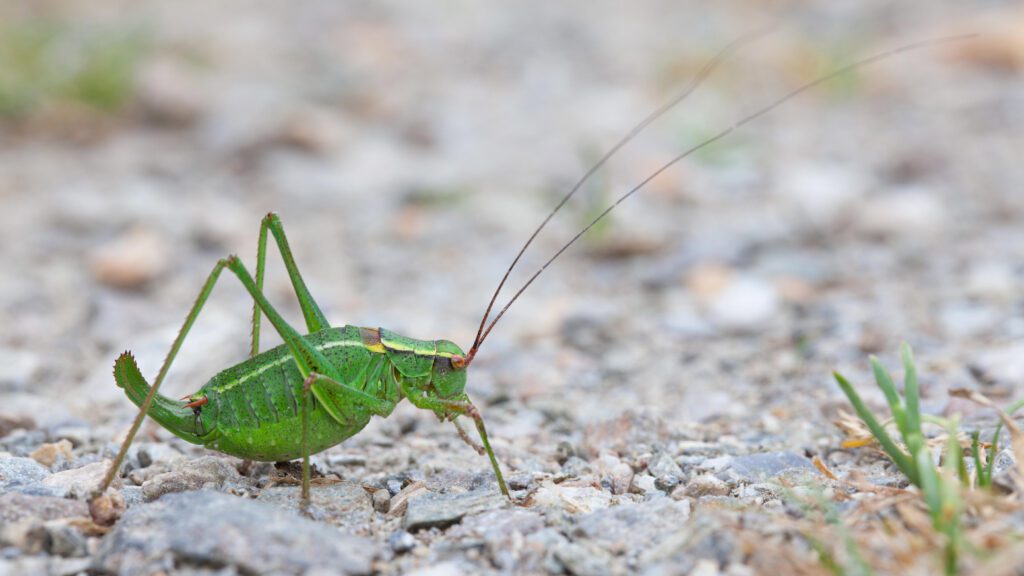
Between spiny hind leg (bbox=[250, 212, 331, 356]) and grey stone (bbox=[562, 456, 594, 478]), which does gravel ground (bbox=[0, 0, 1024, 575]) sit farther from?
spiny hind leg (bbox=[250, 212, 331, 356])

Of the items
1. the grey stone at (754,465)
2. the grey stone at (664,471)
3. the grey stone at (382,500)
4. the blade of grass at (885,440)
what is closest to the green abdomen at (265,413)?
the grey stone at (382,500)

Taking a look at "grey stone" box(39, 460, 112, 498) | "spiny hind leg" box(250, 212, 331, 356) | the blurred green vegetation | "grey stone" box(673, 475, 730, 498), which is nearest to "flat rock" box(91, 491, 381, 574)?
"grey stone" box(39, 460, 112, 498)

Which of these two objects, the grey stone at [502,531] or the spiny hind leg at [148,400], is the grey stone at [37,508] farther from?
the grey stone at [502,531]

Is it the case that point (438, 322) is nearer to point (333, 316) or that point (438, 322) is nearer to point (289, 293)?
point (333, 316)

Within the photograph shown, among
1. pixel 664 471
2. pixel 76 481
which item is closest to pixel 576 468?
pixel 664 471

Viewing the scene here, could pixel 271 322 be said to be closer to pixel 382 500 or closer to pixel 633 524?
pixel 382 500
